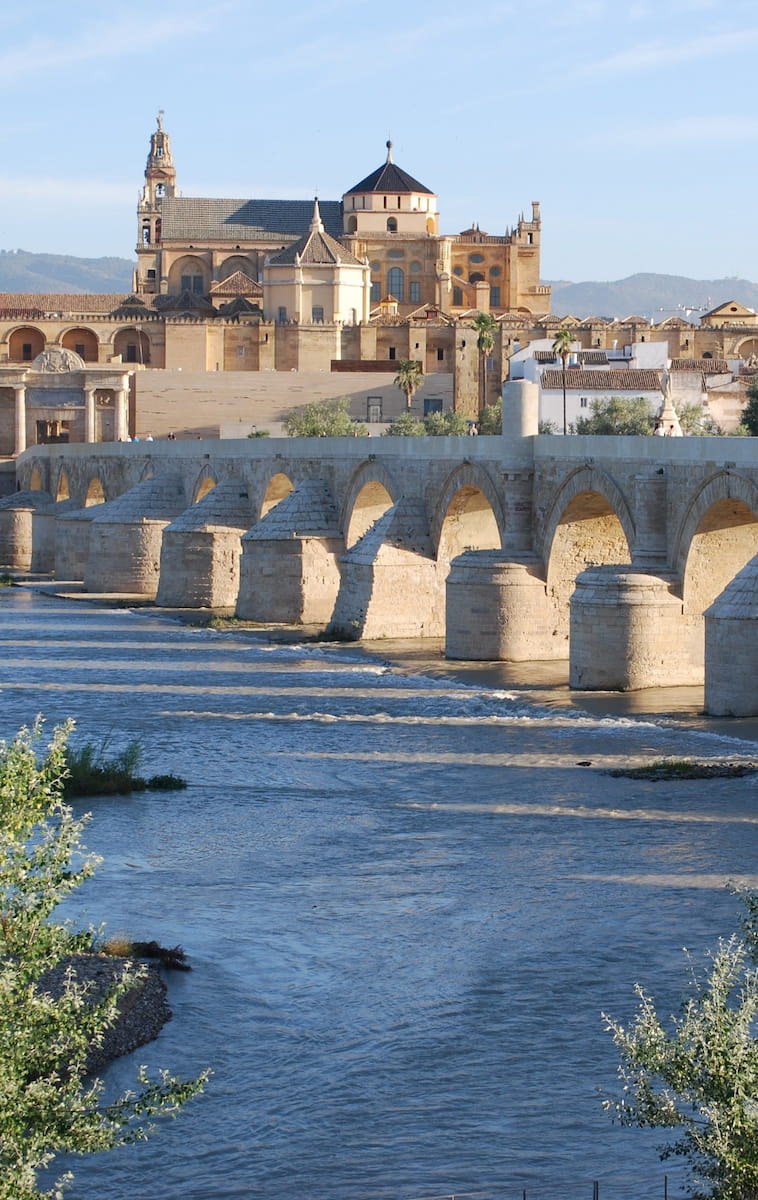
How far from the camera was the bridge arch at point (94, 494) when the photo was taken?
63.9 meters

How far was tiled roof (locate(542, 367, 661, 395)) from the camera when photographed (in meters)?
72.6

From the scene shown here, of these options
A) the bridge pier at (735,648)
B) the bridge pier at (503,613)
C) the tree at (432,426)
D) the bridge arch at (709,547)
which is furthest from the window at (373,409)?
the bridge pier at (735,648)

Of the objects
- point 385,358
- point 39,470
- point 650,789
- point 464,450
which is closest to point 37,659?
point 464,450

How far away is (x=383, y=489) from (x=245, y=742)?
17.6m

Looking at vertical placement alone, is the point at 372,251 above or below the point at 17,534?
above

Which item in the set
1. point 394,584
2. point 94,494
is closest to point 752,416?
point 94,494

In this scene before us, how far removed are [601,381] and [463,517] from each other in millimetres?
34864

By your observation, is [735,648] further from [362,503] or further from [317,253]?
[317,253]

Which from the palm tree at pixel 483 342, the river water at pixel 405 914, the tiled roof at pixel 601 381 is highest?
the palm tree at pixel 483 342

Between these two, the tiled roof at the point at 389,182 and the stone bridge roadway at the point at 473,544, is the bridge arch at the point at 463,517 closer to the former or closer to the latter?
the stone bridge roadway at the point at 473,544

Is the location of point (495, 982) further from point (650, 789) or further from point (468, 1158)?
point (650, 789)

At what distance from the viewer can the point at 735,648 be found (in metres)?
26.0

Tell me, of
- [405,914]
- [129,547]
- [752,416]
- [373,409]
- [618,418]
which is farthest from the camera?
[373,409]

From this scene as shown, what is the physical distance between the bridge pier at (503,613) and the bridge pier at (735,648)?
7806 millimetres
